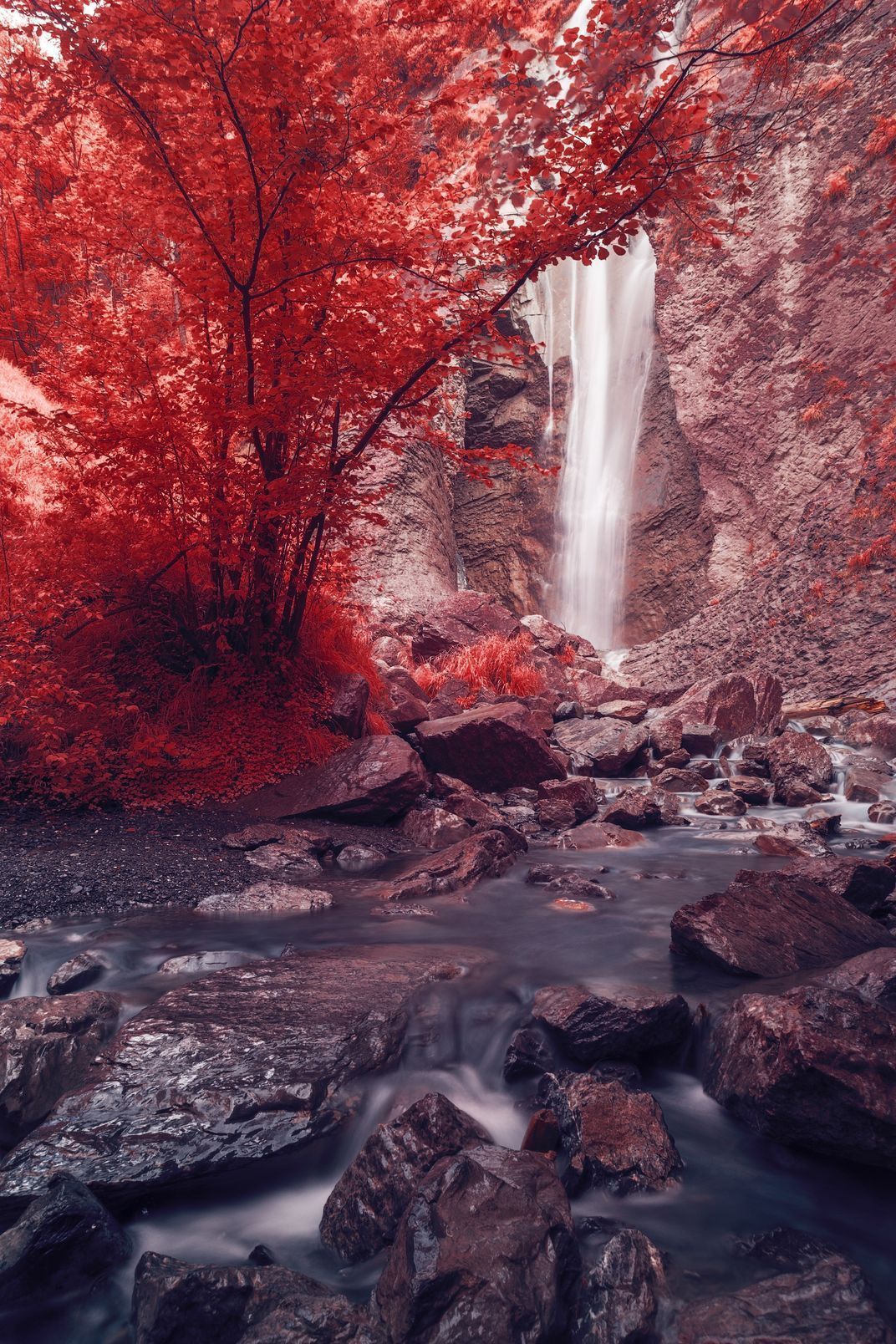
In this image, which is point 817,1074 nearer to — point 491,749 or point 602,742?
point 491,749

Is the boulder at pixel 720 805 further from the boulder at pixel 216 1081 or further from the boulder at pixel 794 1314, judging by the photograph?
the boulder at pixel 794 1314

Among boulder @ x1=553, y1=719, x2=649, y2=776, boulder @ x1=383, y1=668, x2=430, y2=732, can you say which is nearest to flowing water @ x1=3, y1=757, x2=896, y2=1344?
boulder @ x1=383, y1=668, x2=430, y2=732

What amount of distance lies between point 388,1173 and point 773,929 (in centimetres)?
216

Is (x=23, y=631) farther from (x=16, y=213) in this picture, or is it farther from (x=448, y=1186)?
(x=16, y=213)

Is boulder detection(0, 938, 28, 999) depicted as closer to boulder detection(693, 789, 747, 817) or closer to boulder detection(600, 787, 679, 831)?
boulder detection(600, 787, 679, 831)

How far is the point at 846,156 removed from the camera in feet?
41.6

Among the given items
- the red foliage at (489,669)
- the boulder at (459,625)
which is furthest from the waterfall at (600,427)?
the red foliage at (489,669)

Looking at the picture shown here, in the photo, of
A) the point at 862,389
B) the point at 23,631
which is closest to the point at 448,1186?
the point at 23,631

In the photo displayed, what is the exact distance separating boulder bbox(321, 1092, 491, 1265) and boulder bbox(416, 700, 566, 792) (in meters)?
4.68

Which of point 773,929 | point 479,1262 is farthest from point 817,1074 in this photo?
point 773,929

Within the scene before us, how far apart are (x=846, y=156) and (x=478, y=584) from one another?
34.5ft

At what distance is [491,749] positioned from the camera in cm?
696

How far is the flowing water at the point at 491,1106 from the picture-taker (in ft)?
6.41

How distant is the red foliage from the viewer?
983cm
